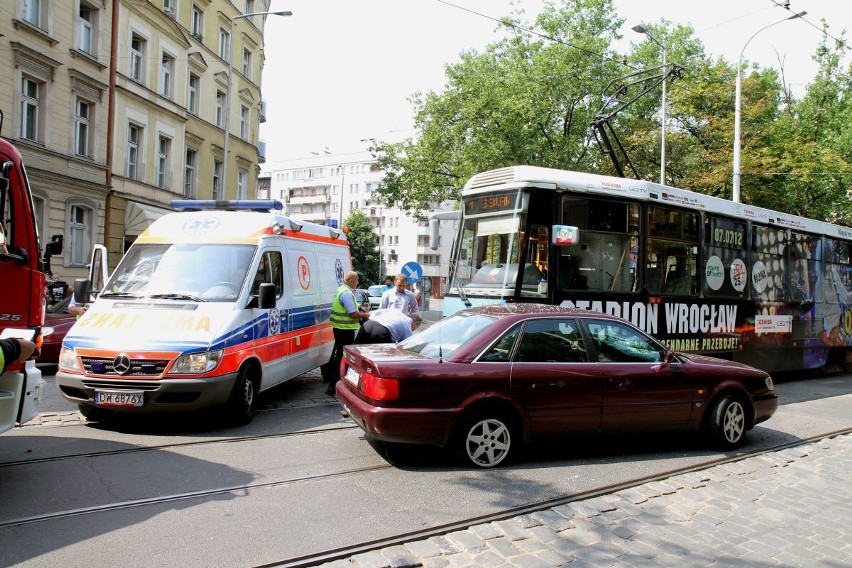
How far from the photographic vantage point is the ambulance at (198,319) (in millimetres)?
6488

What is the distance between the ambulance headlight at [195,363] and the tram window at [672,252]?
6766mm

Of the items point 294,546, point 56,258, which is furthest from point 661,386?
point 56,258

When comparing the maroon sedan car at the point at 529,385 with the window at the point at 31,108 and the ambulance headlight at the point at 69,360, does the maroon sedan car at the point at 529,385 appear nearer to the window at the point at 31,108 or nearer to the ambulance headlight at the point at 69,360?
the ambulance headlight at the point at 69,360

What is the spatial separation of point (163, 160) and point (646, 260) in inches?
861

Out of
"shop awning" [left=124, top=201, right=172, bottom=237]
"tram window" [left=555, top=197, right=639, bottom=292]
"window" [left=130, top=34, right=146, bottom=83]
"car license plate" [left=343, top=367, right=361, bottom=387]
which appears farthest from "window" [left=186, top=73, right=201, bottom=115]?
"car license plate" [left=343, top=367, right=361, bottom=387]

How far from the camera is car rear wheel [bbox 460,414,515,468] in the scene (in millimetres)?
5797

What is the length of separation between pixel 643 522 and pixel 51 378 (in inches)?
380

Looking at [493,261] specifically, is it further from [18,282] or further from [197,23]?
[197,23]

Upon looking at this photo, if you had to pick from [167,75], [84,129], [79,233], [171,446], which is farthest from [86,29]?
[171,446]

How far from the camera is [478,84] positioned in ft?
90.5

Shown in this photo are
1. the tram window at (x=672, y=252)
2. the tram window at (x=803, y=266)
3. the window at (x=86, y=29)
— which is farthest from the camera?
the window at (x=86, y=29)

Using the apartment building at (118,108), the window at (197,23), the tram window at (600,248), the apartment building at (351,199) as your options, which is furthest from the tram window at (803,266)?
the apartment building at (351,199)

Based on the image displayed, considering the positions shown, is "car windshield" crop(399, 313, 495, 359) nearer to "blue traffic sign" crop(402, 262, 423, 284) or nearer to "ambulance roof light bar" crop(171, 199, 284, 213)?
"ambulance roof light bar" crop(171, 199, 284, 213)

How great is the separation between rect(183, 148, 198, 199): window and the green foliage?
31.3ft
